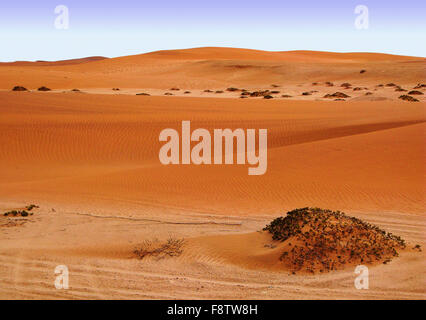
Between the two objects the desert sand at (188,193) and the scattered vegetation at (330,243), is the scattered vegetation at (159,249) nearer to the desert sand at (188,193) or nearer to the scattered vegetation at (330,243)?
the desert sand at (188,193)

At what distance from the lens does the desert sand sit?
6891 millimetres

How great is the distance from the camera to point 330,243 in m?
7.66

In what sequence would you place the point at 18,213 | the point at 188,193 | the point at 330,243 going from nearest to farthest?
the point at 330,243, the point at 18,213, the point at 188,193

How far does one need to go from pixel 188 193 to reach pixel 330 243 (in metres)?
5.59

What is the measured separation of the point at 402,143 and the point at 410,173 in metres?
2.88

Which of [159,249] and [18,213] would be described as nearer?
[159,249]

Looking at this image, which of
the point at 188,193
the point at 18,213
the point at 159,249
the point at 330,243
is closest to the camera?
the point at 330,243

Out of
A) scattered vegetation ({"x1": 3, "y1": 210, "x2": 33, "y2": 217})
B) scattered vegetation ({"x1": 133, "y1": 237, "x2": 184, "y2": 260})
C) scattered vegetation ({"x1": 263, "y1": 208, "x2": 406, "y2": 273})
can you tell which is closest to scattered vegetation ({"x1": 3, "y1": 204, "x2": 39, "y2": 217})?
scattered vegetation ({"x1": 3, "y1": 210, "x2": 33, "y2": 217})

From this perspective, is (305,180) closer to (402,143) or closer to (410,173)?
(410,173)

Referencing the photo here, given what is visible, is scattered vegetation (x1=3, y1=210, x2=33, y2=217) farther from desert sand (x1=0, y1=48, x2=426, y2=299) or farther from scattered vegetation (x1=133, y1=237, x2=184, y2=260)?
scattered vegetation (x1=133, y1=237, x2=184, y2=260)

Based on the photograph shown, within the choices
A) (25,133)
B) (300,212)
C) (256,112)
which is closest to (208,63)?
(256,112)

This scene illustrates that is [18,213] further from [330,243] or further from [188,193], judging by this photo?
[330,243]

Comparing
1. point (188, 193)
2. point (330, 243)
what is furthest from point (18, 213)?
point (330, 243)

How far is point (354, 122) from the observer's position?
21.7 m
